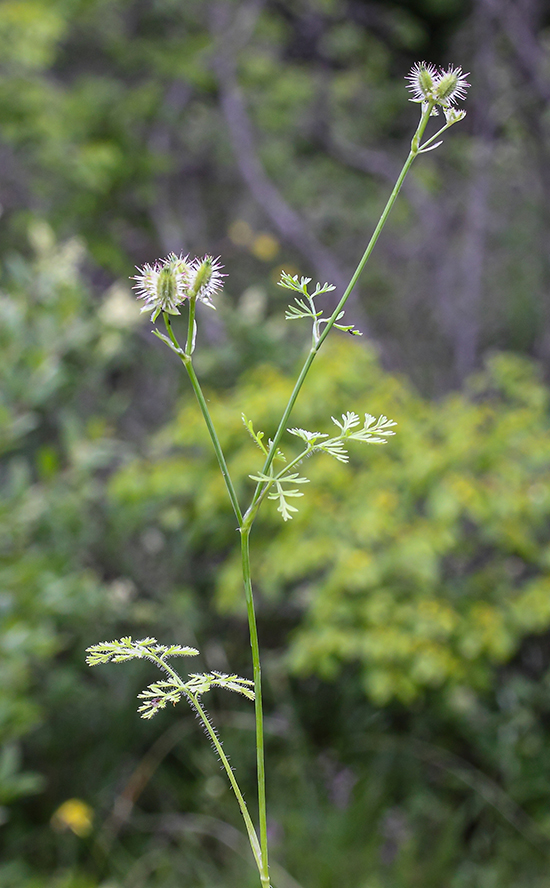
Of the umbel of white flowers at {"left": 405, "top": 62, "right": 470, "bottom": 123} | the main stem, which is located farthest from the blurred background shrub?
the umbel of white flowers at {"left": 405, "top": 62, "right": 470, "bottom": 123}

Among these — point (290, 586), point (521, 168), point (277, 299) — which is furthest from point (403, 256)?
point (290, 586)

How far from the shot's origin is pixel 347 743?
292cm

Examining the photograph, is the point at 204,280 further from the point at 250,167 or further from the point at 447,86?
the point at 250,167

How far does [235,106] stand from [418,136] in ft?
17.3

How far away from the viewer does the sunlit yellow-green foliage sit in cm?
242

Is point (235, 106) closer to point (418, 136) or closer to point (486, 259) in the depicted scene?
point (486, 259)

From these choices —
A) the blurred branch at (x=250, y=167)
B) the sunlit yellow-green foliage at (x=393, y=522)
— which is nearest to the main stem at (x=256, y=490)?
the sunlit yellow-green foliage at (x=393, y=522)

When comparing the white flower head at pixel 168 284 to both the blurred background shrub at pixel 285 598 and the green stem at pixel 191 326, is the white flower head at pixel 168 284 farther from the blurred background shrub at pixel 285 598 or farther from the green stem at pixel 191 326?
the blurred background shrub at pixel 285 598

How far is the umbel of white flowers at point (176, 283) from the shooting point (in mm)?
495

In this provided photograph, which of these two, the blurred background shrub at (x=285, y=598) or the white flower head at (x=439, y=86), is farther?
the blurred background shrub at (x=285, y=598)

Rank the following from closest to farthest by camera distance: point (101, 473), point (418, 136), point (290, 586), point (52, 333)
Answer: point (418, 136)
point (52, 333)
point (290, 586)
point (101, 473)

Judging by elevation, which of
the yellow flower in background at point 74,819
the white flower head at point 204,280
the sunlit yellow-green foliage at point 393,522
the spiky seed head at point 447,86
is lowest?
the yellow flower in background at point 74,819

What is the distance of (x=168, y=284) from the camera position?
0.50 meters

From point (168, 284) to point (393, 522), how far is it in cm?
202
